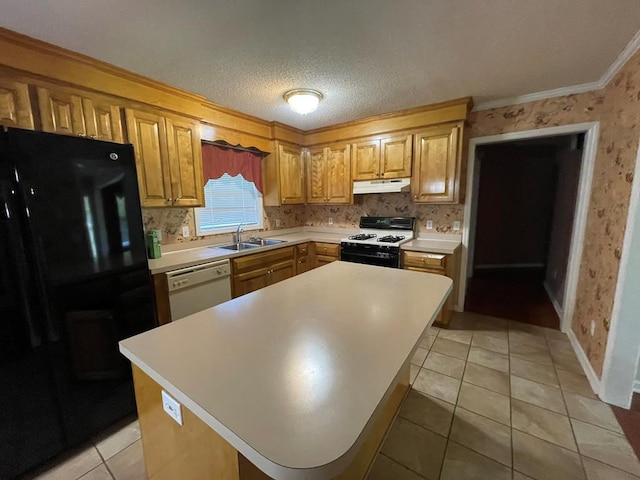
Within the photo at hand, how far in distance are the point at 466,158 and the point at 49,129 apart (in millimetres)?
3661

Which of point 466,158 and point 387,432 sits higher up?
point 466,158

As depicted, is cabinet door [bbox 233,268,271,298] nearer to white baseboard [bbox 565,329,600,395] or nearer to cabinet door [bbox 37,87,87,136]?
cabinet door [bbox 37,87,87,136]

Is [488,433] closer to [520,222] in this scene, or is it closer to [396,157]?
[396,157]

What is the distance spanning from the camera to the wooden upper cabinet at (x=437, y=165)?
9.40 feet

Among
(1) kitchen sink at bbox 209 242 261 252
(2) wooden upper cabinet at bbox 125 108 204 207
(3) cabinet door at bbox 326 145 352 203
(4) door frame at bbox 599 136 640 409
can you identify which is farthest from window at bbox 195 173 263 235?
(4) door frame at bbox 599 136 640 409

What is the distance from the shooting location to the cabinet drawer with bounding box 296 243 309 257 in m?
3.50

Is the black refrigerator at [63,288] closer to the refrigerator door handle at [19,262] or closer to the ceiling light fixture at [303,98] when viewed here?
the refrigerator door handle at [19,262]

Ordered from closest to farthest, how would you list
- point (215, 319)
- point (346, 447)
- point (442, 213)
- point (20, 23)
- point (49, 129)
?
point (346, 447) → point (215, 319) → point (20, 23) → point (49, 129) → point (442, 213)

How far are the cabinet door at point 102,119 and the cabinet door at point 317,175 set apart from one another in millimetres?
2319

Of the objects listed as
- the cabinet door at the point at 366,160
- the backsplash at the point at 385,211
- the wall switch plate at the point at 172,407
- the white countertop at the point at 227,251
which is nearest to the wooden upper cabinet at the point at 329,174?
the cabinet door at the point at 366,160

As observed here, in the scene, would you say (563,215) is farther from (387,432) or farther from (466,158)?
(387,432)

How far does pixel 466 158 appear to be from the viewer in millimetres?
3066

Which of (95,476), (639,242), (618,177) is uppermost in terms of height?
(618,177)

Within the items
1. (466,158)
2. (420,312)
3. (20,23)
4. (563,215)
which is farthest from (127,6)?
(563,215)
